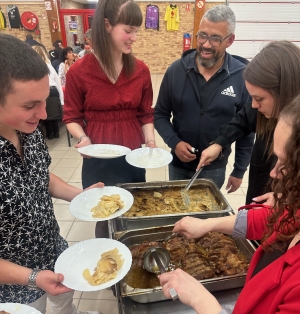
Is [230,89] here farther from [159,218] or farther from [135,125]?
[159,218]

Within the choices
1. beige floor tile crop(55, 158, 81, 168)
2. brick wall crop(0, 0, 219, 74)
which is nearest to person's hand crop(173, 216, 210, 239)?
beige floor tile crop(55, 158, 81, 168)

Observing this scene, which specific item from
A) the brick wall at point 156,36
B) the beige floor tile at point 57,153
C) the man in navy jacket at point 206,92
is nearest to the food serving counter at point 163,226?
the man in navy jacket at point 206,92

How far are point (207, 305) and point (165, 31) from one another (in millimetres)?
10344

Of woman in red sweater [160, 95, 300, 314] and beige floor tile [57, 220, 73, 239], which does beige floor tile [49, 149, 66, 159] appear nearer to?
beige floor tile [57, 220, 73, 239]

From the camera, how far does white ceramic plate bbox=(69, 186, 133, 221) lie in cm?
142

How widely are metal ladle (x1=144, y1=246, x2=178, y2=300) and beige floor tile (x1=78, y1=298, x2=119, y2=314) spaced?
1.11 m

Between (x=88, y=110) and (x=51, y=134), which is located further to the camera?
(x=51, y=134)

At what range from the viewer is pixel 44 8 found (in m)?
9.33

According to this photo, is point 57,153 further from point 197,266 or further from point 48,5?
point 48,5

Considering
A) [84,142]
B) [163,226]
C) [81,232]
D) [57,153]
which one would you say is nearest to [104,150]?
[84,142]

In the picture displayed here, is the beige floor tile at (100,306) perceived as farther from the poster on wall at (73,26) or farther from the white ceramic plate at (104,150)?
the poster on wall at (73,26)

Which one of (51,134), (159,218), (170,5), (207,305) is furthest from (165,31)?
(207,305)

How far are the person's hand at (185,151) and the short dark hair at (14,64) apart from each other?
50.7 inches

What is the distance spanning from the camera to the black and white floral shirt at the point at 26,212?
1055 mm
